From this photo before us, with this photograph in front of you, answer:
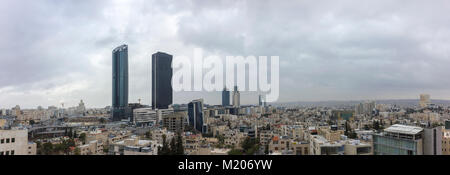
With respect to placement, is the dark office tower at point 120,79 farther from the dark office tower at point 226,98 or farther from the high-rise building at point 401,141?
the high-rise building at point 401,141

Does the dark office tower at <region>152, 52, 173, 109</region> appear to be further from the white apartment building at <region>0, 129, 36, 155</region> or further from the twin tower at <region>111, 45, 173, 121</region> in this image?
the white apartment building at <region>0, 129, 36, 155</region>

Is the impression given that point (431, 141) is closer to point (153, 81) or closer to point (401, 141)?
point (401, 141)

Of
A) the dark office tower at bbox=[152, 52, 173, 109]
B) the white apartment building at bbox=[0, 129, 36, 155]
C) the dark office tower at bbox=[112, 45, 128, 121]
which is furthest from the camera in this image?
the dark office tower at bbox=[112, 45, 128, 121]

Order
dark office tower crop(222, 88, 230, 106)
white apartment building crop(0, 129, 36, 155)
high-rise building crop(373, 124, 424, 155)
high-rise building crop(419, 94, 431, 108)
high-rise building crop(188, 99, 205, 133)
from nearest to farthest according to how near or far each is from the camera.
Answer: high-rise building crop(373, 124, 424, 155), white apartment building crop(0, 129, 36, 155), high-rise building crop(188, 99, 205, 133), high-rise building crop(419, 94, 431, 108), dark office tower crop(222, 88, 230, 106)

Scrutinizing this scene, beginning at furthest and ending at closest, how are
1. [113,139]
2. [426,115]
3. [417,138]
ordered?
[426,115], [113,139], [417,138]

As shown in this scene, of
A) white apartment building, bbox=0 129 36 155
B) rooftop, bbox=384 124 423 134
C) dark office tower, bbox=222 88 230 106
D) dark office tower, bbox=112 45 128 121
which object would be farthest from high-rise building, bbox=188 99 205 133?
dark office tower, bbox=222 88 230 106
